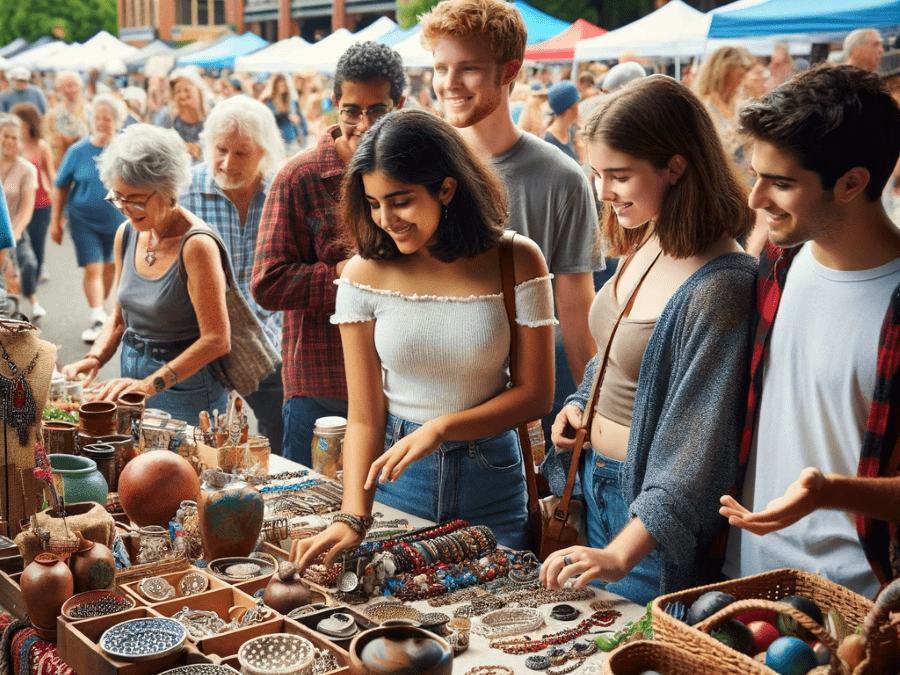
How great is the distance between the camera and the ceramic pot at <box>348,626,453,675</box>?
1.49m

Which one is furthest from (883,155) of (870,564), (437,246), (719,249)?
(437,246)

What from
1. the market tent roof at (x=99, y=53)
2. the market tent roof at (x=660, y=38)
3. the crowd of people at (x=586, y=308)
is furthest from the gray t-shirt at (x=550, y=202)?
the market tent roof at (x=99, y=53)

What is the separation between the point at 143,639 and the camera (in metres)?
1.73

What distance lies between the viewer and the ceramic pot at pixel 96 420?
2688 millimetres

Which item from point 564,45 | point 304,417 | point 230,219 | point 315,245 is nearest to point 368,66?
point 315,245

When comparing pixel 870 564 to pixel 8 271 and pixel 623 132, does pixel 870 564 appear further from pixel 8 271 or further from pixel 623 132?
pixel 8 271

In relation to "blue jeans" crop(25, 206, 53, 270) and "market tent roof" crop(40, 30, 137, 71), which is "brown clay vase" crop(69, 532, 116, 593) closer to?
"blue jeans" crop(25, 206, 53, 270)

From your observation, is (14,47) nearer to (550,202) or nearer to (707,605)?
(550,202)

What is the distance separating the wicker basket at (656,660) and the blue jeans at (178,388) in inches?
88.3

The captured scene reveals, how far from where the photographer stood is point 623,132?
201cm

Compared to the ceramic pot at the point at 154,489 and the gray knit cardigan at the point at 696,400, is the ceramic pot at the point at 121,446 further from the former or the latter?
the gray knit cardigan at the point at 696,400

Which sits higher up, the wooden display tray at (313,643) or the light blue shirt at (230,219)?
the light blue shirt at (230,219)

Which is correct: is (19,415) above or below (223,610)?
above

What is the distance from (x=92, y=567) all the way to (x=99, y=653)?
0.29 m
